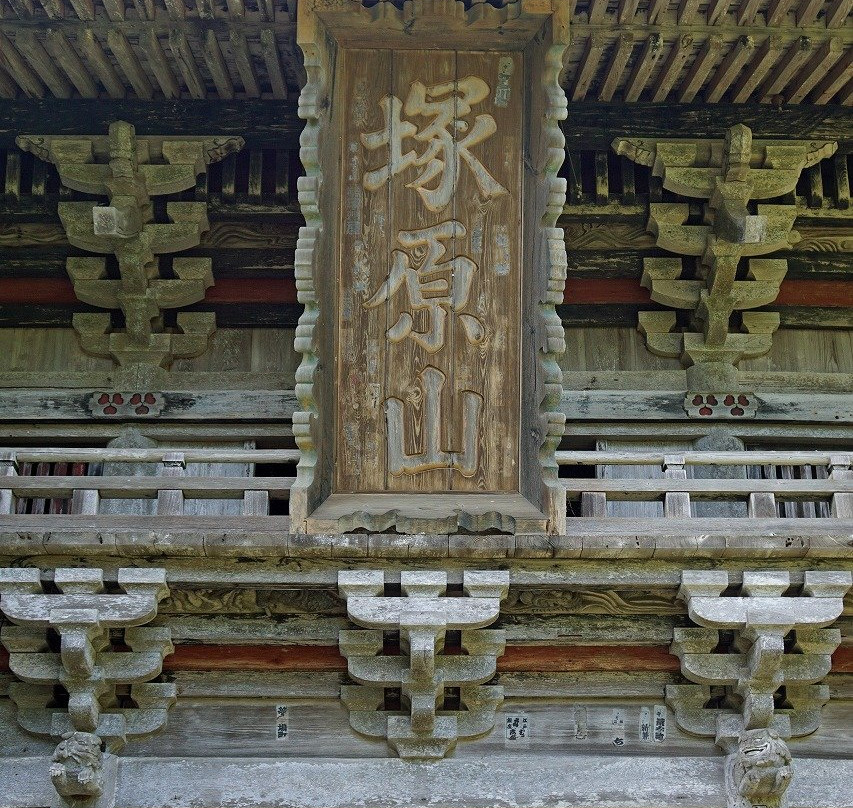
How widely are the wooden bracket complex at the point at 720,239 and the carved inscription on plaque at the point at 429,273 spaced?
150 cm

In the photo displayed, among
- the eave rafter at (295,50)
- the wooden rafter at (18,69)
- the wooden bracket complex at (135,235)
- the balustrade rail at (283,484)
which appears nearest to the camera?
the balustrade rail at (283,484)

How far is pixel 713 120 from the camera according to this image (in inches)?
330

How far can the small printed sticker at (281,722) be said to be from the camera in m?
6.98

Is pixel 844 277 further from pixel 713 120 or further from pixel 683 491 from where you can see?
pixel 683 491

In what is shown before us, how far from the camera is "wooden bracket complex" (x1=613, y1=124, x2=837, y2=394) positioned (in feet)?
27.1

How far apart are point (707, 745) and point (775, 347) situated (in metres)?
2.71

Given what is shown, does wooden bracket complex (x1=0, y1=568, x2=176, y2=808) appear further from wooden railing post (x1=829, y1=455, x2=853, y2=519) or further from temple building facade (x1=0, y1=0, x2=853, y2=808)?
wooden railing post (x1=829, y1=455, x2=853, y2=519)

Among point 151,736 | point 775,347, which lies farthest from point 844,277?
point 151,736

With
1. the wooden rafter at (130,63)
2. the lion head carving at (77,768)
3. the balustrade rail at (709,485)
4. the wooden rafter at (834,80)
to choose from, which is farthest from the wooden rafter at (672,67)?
the lion head carving at (77,768)

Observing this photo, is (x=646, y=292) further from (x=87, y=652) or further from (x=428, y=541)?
(x=87, y=652)

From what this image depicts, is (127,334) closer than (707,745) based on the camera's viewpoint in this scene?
No

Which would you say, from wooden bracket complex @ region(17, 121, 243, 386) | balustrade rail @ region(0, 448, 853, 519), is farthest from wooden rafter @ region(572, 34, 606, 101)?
balustrade rail @ region(0, 448, 853, 519)

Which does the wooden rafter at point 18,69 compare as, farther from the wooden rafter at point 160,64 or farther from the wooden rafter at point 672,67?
the wooden rafter at point 672,67

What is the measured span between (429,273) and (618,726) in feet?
7.45
